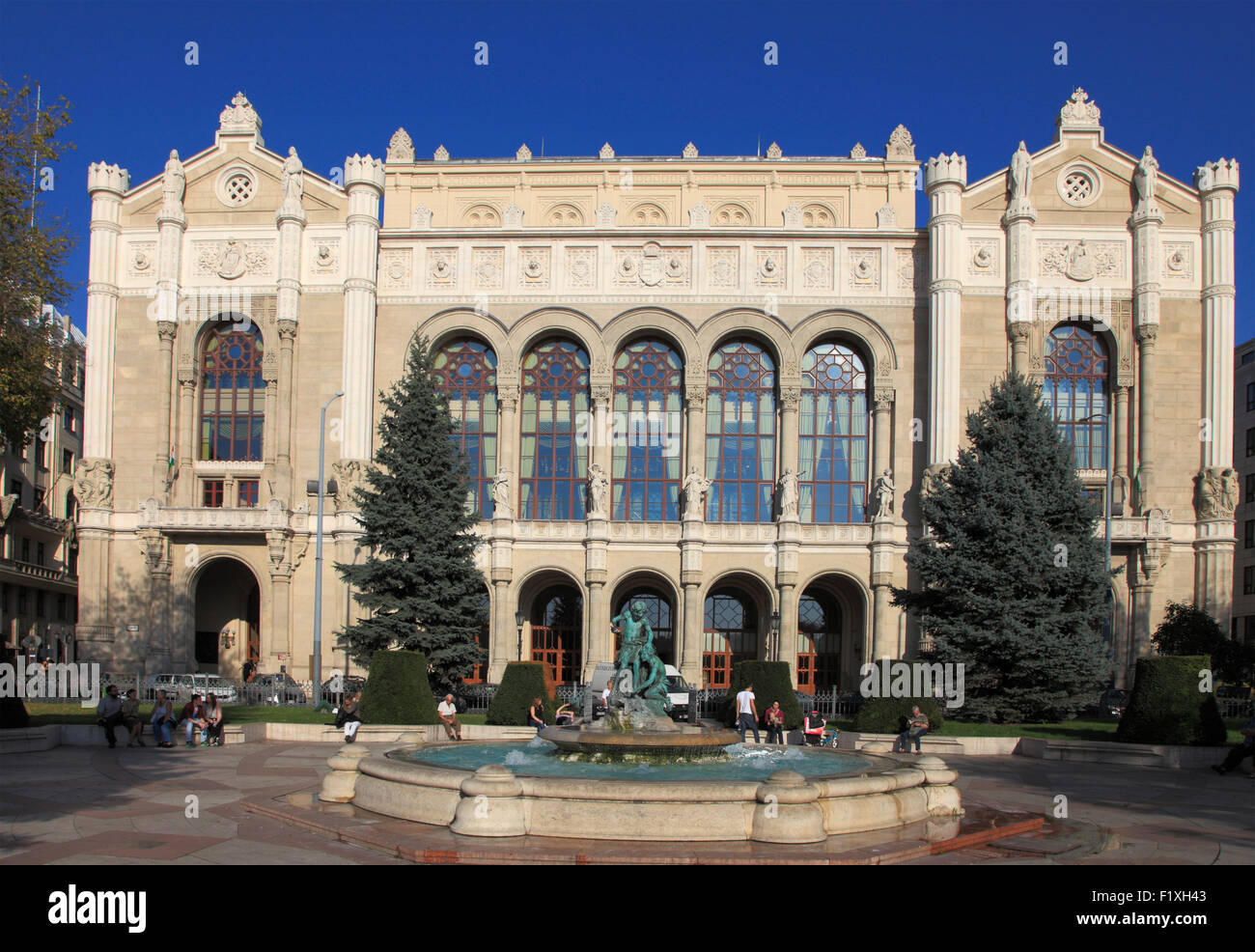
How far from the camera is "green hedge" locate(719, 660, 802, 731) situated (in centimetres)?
2975

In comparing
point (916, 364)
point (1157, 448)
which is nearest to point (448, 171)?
point (916, 364)

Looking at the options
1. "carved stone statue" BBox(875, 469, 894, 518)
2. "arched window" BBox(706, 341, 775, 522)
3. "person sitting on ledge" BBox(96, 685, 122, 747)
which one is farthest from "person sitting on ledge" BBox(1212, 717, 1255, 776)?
"arched window" BBox(706, 341, 775, 522)

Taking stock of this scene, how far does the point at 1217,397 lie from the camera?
4388cm

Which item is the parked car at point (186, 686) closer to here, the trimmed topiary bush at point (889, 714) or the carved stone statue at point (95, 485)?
the carved stone statue at point (95, 485)

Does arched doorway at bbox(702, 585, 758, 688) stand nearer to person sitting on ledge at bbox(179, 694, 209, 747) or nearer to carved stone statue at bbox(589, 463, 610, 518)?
carved stone statue at bbox(589, 463, 610, 518)

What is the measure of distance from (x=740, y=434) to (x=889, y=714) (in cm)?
2087

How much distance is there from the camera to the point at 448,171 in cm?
4925

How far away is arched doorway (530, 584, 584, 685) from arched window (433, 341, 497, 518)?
5.91 metres

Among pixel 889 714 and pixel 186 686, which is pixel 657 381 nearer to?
pixel 186 686

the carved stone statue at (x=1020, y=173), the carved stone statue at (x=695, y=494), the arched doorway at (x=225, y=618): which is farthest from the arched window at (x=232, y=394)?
the carved stone statue at (x=1020, y=173)

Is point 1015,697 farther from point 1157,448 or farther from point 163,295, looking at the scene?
point 163,295

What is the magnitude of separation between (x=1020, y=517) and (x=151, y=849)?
27.6 metres

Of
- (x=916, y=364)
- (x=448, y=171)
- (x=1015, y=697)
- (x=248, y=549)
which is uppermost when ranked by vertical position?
(x=448, y=171)
